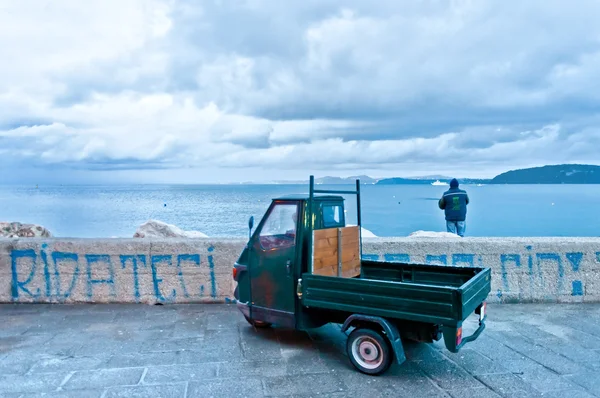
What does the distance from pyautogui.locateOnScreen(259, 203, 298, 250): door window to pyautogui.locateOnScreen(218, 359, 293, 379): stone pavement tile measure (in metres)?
1.35

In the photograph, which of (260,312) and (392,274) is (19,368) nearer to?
(260,312)

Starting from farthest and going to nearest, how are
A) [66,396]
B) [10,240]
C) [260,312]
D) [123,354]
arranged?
[10,240] → [260,312] → [123,354] → [66,396]

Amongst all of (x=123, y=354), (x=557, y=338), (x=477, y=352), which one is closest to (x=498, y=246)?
(x=557, y=338)

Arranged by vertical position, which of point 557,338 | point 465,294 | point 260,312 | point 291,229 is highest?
point 291,229

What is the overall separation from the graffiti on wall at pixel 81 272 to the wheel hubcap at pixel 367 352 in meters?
3.63

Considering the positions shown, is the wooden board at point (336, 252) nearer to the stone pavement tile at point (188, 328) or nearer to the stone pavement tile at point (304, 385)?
the stone pavement tile at point (304, 385)

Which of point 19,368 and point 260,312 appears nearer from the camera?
point 19,368

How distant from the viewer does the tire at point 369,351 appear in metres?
5.29

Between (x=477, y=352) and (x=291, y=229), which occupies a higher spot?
(x=291, y=229)

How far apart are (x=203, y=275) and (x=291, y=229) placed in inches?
107

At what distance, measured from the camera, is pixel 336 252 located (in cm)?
635

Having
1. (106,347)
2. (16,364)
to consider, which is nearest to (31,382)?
(16,364)

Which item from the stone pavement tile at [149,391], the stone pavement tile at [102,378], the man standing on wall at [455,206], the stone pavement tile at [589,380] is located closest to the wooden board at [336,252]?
the stone pavement tile at [149,391]

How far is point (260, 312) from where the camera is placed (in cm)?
634
